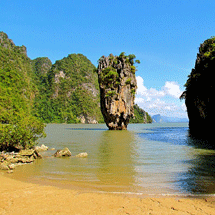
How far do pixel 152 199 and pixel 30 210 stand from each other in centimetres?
278

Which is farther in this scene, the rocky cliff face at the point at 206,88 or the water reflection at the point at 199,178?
the rocky cliff face at the point at 206,88

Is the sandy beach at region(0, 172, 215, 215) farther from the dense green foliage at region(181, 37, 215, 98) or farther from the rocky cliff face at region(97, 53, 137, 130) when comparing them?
the rocky cliff face at region(97, 53, 137, 130)

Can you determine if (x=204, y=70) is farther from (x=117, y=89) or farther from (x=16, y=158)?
(x=16, y=158)

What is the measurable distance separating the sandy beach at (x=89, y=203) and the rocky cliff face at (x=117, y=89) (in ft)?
116

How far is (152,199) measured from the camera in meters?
4.84

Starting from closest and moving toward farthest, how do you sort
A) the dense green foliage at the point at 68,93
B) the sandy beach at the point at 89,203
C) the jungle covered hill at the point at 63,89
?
the sandy beach at the point at 89,203 → the jungle covered hill at the point at 63,89 → the dense green foliage at the point at 68,93

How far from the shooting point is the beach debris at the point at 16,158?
8.27 metres

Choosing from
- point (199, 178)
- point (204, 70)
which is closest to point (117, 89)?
point (204, 70)

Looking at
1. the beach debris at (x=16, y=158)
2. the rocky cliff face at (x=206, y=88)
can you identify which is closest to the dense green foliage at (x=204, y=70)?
the rocky cliff face at (x=206, y=88)

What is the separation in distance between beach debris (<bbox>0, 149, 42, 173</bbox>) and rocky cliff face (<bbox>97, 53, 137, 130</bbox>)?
30.7 m

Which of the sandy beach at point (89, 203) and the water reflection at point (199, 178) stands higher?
the sandy beach at point (89, 203)

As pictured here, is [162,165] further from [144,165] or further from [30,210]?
[30,210]

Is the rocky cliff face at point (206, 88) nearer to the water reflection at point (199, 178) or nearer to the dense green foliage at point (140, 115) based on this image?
the water reflection at point (199, 178)

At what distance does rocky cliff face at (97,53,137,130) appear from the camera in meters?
41.1
